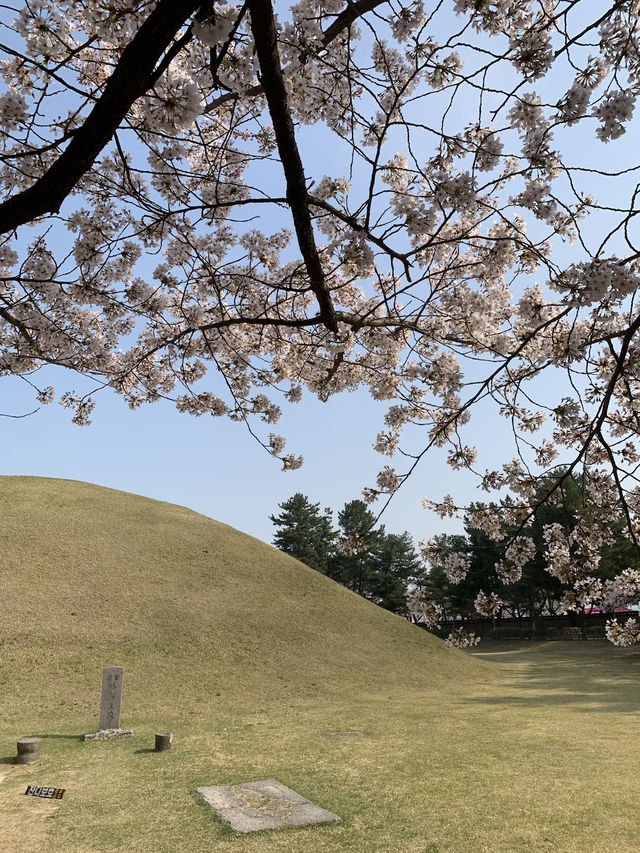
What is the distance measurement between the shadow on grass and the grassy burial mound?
255cm

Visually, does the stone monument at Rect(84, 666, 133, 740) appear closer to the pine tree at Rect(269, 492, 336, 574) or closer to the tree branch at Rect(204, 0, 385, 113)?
the tree branch at Rect(204, 0, 385, 113)

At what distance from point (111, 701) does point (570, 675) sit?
56.3 ft

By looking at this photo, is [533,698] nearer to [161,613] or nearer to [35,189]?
[161,613]

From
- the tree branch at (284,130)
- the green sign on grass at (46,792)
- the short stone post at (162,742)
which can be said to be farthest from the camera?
the short stone post at (162,742)

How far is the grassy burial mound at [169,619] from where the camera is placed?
1422cm

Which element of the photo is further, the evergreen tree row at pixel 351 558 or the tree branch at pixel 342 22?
the evergreen tree row at pixel 351 558

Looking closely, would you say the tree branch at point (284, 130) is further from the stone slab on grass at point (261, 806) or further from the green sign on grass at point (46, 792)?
the green sign on grass at point (46, 792)

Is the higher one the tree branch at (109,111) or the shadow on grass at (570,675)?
the tree branch at (109,111)

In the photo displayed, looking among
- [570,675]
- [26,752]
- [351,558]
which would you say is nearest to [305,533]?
[351,558]

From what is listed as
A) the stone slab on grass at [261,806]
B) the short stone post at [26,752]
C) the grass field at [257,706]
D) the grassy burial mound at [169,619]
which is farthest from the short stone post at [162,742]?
the grassy burial mound at [169,619]

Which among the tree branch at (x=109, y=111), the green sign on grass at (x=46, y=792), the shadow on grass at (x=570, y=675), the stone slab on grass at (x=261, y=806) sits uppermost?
the tree branch at (x=109, y=111)

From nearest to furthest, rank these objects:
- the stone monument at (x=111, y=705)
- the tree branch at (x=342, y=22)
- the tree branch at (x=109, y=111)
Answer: the tree branch at (x=109, y=111) < the tree branch at (x=342, y=22) < the stone monument at (x=111, y=705)

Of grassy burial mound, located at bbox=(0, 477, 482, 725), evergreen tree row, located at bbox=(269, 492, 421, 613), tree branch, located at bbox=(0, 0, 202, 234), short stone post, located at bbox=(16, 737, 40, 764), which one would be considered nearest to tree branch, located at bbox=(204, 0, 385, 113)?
tree branch, located at bbox=(0, 0, 202, 234)

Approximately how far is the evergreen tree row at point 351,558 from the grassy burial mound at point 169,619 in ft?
85.9
